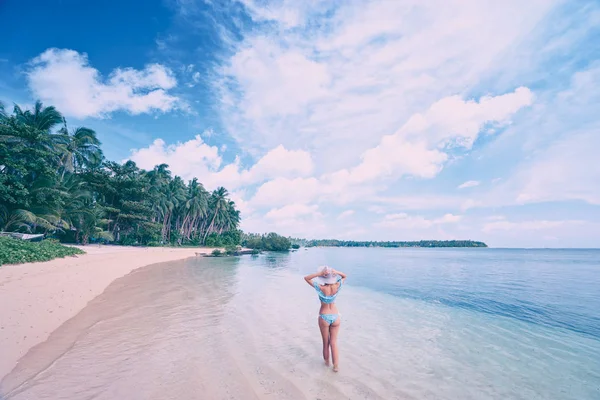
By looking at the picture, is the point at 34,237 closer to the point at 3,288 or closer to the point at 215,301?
the point at 3,288

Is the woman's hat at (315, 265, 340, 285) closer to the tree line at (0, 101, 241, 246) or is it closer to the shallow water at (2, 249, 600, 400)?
the shallow water at (2, 249, 600, 400)

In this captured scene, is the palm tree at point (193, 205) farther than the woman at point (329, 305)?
Yes

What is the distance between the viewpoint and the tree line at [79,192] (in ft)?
73.2

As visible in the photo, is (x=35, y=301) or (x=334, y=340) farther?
(x=35, y=301)

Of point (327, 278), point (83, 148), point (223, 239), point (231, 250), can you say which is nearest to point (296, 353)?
point (327, 278)

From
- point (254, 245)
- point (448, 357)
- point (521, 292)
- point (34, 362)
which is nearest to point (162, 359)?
point (34, 362)

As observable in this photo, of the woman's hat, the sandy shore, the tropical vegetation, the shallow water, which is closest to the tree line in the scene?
the tropical vegetation

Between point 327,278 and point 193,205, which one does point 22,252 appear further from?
point 193,205

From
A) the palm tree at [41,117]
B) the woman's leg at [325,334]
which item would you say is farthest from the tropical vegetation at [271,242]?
the woman's leg at [325,334]

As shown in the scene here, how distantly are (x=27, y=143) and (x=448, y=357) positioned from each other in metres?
34.3

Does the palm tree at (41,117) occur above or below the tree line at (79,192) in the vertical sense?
above

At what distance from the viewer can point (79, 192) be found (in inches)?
1223

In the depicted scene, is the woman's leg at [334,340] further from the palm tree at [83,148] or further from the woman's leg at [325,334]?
the palm tree at [83,148]

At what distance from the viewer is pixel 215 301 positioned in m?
11.9
